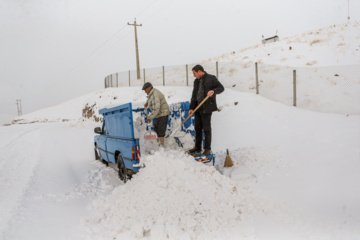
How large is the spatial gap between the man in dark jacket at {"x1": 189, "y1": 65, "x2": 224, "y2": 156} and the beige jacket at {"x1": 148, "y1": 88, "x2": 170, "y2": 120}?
0.68 metres

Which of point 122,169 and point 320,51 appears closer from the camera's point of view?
point 122,169

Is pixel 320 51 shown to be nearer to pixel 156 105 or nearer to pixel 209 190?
pixel 156 105

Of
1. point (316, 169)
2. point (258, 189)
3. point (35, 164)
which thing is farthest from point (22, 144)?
point (316, 169)

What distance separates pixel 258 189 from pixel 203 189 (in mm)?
1624

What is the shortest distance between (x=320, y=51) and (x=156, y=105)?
928 inches

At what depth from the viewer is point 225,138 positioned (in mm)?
11234

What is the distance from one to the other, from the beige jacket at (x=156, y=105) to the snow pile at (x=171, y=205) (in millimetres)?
965

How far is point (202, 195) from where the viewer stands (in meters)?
5.05

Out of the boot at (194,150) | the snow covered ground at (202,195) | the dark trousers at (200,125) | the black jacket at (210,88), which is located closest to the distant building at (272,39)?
the snow covered ground at (202,195)

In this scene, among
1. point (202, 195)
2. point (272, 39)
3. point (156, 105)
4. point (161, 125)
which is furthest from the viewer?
point (272, 39)

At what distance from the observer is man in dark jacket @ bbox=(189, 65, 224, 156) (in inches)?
266

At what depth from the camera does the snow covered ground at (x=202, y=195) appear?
4.25 meters

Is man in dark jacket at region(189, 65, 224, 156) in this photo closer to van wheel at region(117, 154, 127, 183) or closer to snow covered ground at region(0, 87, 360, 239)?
snow covered ground at region(0, 87, 360, 239)

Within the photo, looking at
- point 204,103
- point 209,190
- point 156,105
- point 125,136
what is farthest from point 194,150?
point 209,190
